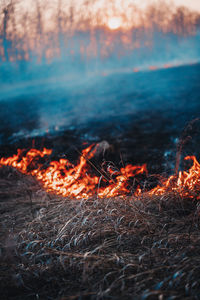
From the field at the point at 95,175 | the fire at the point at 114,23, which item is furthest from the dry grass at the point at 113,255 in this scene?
the fire at the point at 114,23

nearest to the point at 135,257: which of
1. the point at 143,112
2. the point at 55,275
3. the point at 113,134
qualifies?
the point at 55,275

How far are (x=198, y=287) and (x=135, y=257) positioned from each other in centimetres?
42

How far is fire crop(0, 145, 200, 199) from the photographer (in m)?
2.33

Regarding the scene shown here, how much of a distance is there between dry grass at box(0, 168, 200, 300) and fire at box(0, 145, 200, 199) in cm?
19

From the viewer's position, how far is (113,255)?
158 cm

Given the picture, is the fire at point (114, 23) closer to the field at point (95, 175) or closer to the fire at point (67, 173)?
the field at point (95, 175)

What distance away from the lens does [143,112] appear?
6.39 meters

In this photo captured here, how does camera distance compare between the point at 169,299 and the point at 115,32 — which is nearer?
the point at 169,299

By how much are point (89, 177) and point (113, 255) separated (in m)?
1.96

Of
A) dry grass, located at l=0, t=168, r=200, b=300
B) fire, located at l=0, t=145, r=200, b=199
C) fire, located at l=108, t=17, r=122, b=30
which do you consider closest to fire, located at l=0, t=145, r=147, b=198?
fire, located at l=0, t=145, r=200, b=199

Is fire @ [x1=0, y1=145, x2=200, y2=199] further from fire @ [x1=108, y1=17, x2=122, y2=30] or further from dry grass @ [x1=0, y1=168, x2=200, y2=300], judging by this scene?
fire @ [x1=108, y1=17, x2=122, y2=30]

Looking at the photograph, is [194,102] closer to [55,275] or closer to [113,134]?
[113,134]

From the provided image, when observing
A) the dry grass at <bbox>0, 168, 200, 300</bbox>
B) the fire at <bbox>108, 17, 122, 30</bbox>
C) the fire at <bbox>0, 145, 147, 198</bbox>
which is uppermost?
the fire at <bbox>108, 17, 122, 30</bbox>

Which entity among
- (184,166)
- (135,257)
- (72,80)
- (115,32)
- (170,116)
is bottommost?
(184,166)
